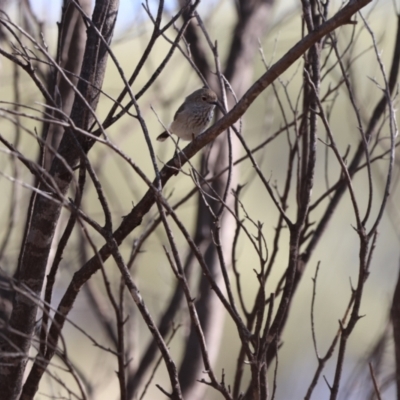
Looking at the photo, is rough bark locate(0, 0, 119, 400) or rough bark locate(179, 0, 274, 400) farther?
rough bark locate(179, 0, 274, 400)

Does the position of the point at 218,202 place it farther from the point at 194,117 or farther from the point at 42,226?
the point at 42,226

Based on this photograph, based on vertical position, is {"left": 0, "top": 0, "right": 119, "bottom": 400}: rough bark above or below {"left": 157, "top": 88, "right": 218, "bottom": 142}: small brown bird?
below

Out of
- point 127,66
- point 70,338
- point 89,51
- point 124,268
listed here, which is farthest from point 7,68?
point 124,268

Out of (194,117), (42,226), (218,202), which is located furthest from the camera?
(194,117)

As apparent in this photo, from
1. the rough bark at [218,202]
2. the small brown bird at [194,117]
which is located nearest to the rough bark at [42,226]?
the rough bark at [218,202]

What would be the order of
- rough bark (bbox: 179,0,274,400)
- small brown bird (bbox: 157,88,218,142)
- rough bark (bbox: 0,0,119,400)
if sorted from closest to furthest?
1. rough bark (bbox: 0,0,119,400)
2. rough bark (bbox: 179,0,274,400)
3. small brown bird (bbox: 157,88,218,142)

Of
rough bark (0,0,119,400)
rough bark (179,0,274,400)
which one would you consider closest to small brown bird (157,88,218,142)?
rough bark (179,0,274,400)

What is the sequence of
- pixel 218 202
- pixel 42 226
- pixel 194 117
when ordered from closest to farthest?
pixel 42 226 → pixel 218 202 → pixel 194 117

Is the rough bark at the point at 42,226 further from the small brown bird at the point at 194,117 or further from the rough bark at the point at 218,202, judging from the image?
the small brown bird at the point at 194,117

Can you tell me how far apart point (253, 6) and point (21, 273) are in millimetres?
2780

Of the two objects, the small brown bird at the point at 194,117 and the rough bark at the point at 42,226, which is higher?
the small brown bird at the point at 194,117

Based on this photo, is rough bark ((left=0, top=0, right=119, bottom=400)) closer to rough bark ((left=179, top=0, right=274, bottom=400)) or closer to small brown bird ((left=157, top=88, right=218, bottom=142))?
rough bark ((left=179, top=0, right=274, bottom=400))

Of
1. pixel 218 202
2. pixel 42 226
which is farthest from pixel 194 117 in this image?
pixel 42 226

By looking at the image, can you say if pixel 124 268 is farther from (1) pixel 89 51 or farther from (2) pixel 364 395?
(2) pixel 364 395
